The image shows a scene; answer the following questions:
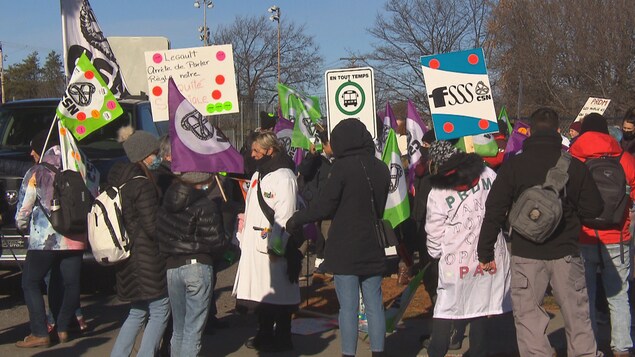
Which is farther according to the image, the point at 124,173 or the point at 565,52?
the point at 565,52

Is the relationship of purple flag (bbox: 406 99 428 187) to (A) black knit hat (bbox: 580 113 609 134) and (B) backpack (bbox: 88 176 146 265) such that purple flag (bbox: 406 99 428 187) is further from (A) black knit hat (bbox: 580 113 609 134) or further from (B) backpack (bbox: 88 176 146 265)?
(B) backpack (bbox: 88 176 146 265)

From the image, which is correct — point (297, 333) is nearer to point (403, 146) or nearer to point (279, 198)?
point (279, 198)

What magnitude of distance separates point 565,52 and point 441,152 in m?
26.5

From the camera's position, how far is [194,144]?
260 inches

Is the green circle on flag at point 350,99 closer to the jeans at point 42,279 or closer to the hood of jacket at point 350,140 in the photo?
the hood of jacket at point 350,140

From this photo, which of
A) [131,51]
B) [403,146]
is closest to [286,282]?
[403,146]

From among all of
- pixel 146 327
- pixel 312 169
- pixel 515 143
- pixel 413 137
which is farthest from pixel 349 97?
pixel 515 143

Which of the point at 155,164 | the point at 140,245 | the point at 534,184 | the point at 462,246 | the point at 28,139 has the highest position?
the point at 28,139

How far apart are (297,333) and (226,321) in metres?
0.85

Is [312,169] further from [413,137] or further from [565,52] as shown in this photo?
[565,52]

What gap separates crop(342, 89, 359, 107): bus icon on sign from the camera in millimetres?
8641

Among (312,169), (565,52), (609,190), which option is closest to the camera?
(609,190)

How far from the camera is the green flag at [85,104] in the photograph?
822 cm

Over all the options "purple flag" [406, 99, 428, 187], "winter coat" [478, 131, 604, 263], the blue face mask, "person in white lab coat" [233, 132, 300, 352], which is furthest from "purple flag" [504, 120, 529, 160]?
the blue face mask
